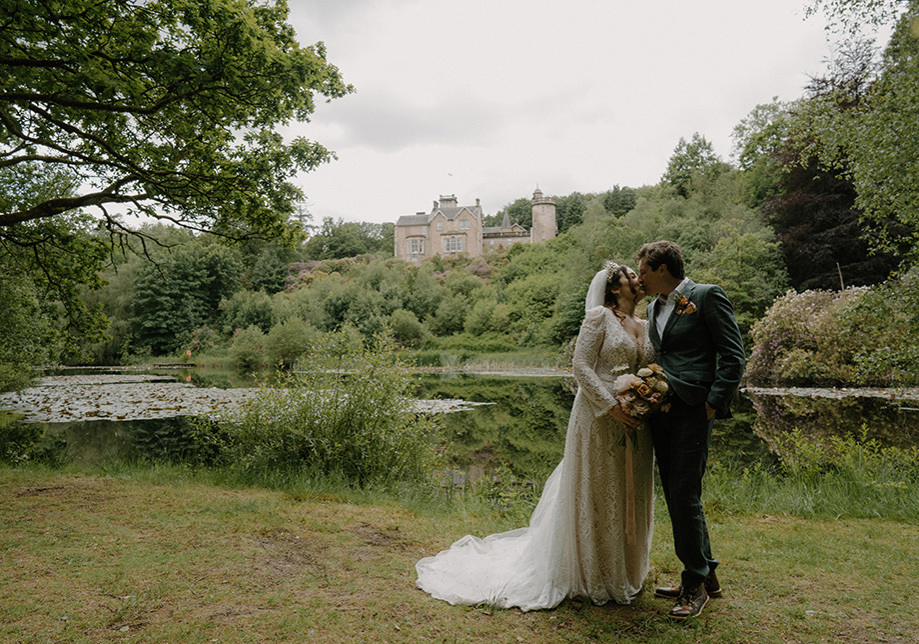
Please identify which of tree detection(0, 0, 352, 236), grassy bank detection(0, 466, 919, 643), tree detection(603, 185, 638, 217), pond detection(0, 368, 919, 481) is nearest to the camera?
grassy bank detection(0, 466, 919, 643)

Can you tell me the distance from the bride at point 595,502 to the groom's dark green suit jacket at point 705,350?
0.96ft

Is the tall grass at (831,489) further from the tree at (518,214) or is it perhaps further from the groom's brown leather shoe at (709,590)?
the tree at (518,214)

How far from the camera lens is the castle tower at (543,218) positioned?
72.6 m

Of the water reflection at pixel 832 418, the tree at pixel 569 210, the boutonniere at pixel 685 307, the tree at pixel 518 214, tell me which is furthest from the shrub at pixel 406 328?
the tree at pixel 518 214

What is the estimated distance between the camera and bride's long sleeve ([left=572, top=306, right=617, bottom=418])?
133 inches

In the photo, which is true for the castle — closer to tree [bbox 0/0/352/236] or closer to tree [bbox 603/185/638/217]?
tree [bbox 603/185/638/217]

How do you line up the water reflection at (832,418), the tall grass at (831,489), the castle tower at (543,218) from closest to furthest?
the tall grass at (831,489) < the water reflection at (832,418) < the castle tower at (543,218)

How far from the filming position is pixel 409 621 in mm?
3105

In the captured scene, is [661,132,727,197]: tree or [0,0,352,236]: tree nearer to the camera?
[0,0,352,236]: tree

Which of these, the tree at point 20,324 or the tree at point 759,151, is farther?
the tree at point 759,151

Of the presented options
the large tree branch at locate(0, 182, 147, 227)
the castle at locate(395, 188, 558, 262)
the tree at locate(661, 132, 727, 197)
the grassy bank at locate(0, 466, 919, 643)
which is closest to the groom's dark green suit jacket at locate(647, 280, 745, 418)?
the grassy bank at locate(0, 466, 919, 643)

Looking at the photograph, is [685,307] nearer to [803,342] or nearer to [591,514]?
[591,514]

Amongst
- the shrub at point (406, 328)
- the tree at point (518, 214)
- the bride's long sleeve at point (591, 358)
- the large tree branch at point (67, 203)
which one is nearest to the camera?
the bride's long sleeve at point (591, 358)

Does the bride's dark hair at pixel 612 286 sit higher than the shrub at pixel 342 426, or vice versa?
the bride's dark hair at pixel 612 286
